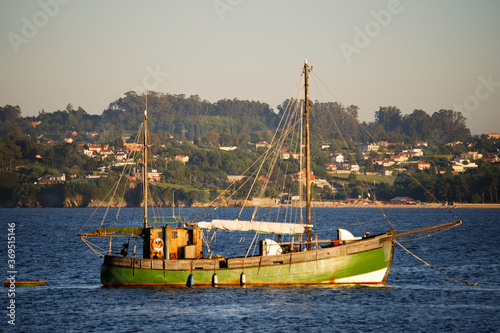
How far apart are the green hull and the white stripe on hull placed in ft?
0.24

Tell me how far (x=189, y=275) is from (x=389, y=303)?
14.4 meters

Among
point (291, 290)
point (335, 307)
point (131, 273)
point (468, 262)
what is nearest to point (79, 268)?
point (131, 273)

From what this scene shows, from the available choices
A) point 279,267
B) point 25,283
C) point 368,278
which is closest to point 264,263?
point 279,267

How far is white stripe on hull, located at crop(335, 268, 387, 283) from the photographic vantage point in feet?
163

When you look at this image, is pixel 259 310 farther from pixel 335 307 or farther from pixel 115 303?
pixel 115 303

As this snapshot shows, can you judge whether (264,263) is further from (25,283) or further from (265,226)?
(25,283)

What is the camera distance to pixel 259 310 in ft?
142

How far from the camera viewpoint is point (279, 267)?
159ft

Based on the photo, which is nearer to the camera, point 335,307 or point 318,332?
point 318,332

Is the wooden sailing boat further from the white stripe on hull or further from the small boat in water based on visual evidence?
Result: the small boat in water

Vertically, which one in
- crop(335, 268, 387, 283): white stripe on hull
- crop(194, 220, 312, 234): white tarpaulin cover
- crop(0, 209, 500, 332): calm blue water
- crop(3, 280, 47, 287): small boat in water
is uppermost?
crop(194, 220, 312, 234): white tarpaulin cover

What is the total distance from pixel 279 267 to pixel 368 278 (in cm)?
701

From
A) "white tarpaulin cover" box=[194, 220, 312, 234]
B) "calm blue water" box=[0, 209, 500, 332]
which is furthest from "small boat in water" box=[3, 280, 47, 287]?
"white tarpaulin cover" box=[194, 220, 312, 234]

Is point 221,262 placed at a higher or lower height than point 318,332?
higher
